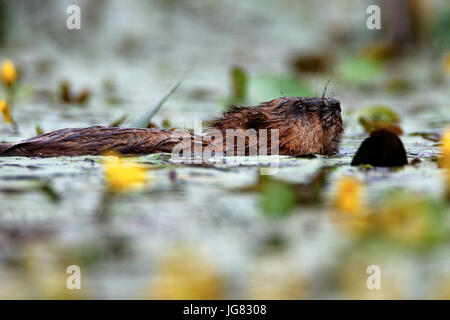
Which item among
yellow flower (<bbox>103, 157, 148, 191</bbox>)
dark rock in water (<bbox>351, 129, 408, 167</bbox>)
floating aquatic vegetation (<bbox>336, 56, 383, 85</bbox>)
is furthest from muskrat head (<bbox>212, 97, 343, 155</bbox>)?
floating aquatic vegetation (<bbox>336, 56, 383, 85</bbox>)

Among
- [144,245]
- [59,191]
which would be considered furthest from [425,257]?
[59,191]

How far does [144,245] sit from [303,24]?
1077 cm

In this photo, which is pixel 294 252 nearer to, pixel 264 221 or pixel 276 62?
pixel 264 221

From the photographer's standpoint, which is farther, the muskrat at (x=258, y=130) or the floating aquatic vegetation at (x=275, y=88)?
the floating aquatic vegetation at (x=275, y=88)

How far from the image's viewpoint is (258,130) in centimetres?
580

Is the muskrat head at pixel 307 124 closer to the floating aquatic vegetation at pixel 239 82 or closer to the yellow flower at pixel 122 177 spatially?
the floating aquatic vegetation at pixel 239 82

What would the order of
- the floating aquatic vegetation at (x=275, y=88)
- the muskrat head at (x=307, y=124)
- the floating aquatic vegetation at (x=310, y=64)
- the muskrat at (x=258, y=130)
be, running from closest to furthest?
the muskrat at (x=258, y=130) → the muskrat head at (x=307, y=124) → the floating aquatic vegetation at (x=275, y=88) → the floating aquatic vegetation at (x=310, y=64)

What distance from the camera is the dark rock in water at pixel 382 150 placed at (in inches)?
177

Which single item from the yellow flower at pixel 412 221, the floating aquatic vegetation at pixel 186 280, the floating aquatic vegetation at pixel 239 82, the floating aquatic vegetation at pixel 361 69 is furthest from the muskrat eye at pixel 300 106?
the floating aquatic vegetation at pixel 361 69

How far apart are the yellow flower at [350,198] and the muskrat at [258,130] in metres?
1.68

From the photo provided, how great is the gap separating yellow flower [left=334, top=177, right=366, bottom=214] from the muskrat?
1685 millimetres

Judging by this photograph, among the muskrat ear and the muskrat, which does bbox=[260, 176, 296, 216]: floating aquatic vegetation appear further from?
the muskrat ear

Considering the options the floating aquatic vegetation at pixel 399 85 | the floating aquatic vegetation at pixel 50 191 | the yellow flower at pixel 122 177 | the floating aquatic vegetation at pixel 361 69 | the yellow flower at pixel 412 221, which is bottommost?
the yellow flower at pixel 412 221

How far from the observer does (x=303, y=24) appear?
13195 millimetres
